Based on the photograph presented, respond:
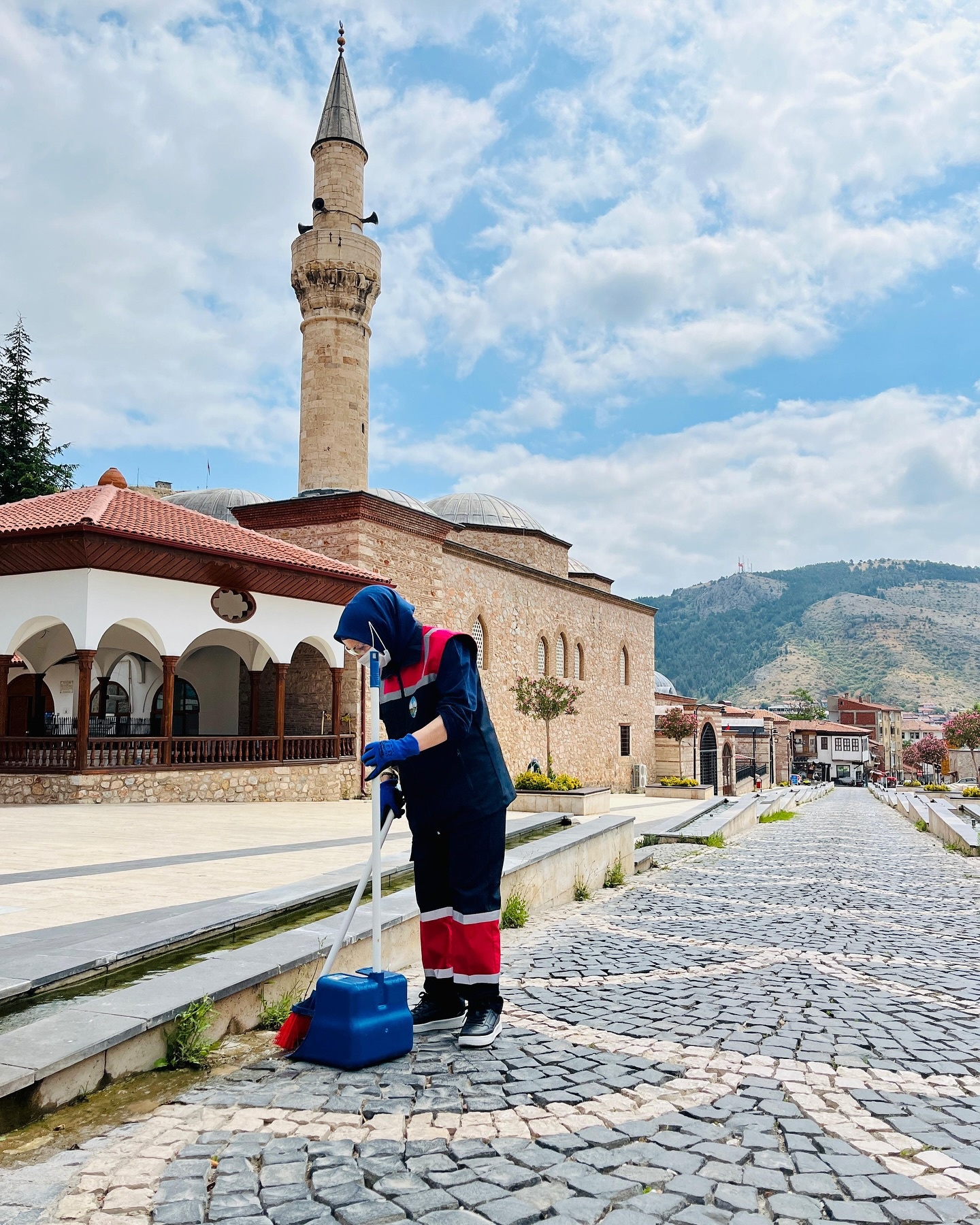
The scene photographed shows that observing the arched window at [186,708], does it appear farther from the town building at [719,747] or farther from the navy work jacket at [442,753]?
the town building at [719,747]

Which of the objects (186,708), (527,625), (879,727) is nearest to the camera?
(186,708)

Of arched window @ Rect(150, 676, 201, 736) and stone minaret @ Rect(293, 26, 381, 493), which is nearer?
arched window @ Rect(150, 676, 201, 736)

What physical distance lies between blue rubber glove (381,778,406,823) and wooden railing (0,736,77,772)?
11326 mm

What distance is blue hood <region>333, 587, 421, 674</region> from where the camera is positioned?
11.1ft

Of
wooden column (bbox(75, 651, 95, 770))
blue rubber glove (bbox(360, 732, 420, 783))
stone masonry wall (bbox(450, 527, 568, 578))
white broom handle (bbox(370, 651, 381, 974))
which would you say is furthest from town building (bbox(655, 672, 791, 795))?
blue rubber glove (bbox(360, 732, 420, 783))

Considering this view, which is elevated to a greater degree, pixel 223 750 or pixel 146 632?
pixel 146 632

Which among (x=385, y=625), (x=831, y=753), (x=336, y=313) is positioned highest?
(x=336, y=313)

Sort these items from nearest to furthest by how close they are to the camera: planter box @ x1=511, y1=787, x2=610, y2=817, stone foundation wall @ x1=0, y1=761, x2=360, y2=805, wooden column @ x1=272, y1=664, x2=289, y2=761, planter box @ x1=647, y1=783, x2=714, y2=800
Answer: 1. stone foundation wall @ x1=0, y1=761, x2=360, y2=805
2. planter box @ x1=511, y1=787, x2=610, y2=817
3. wooden column @ x1=272, y1=664, x2=289, y2=761
4. planter box @ x1=647, y1=783, x2=714, y2=800

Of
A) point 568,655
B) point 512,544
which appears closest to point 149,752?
point 512,544

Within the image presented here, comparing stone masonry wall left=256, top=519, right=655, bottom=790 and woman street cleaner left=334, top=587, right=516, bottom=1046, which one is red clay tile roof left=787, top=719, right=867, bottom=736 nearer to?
stone masonry wall left=256, top=519, right=655, bottom=790

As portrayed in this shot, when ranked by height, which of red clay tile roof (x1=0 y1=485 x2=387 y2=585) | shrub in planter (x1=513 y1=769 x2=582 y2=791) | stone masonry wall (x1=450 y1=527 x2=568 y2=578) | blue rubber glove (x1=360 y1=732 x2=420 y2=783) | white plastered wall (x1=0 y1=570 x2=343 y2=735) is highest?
stone masonry wall (x1=450 y1=527 x2=568 y2=578)

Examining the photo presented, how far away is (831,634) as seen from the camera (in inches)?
5950

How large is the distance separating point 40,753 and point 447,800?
498 inches

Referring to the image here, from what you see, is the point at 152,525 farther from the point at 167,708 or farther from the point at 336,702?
the point at 336,702
